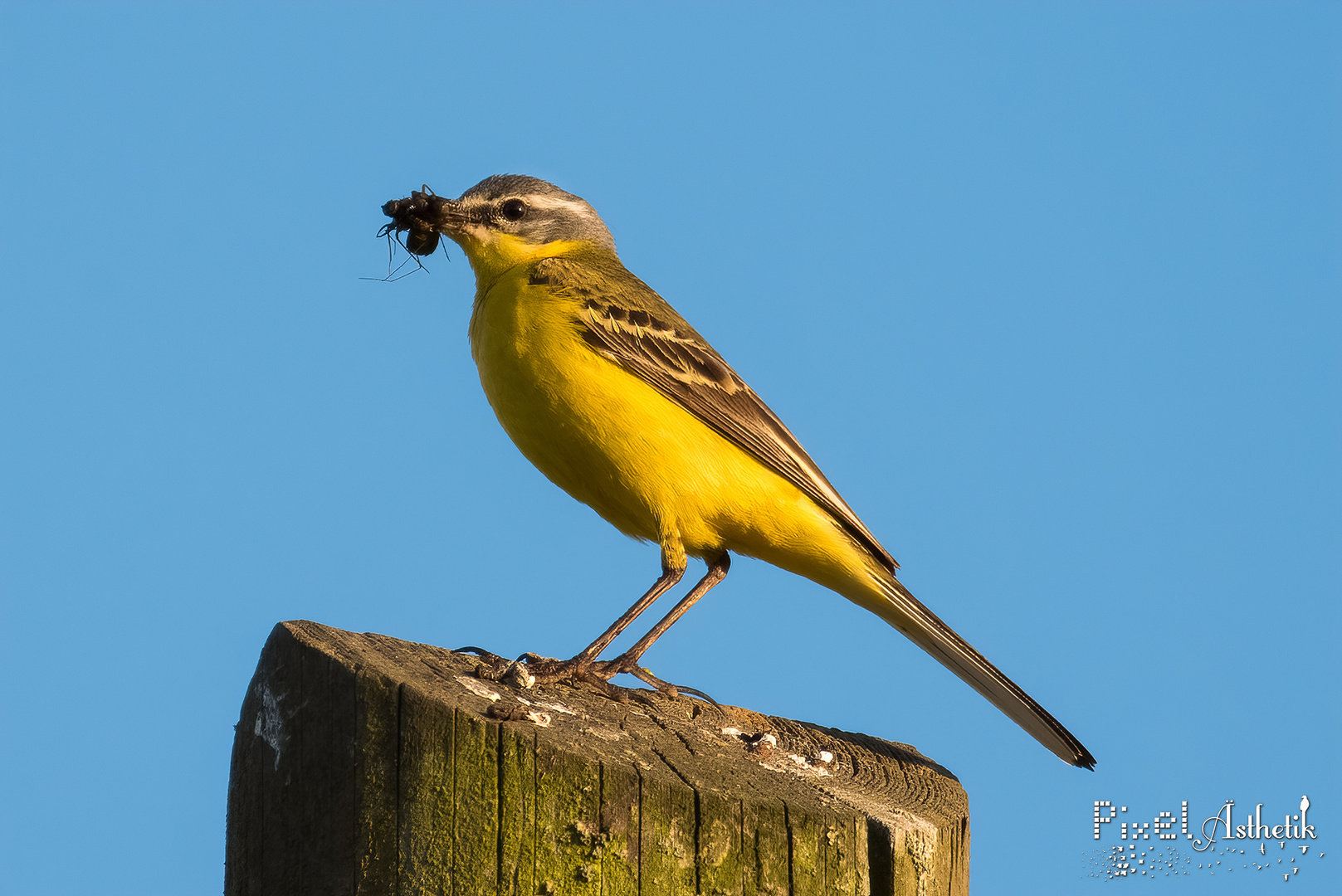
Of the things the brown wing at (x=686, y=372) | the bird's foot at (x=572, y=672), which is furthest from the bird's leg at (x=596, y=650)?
the brown wing at (x=686, y=372)

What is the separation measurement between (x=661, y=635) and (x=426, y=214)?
338 cm

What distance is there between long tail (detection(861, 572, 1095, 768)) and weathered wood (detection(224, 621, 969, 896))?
2.47 meters

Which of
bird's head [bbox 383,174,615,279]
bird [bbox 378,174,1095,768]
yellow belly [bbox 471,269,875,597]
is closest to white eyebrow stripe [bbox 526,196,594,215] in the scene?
bird's head [bbox 383,174,615,279]

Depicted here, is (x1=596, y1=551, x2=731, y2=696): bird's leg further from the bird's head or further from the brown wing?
the bird's head

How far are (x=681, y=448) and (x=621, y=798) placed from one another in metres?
3.30

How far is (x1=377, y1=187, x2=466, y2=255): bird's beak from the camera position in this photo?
8.05 metres

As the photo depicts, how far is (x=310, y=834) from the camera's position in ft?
13.0

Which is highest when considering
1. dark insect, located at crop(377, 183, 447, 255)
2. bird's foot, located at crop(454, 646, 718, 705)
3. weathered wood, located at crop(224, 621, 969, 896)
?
dark insect, located at crop(377, 183, 447, 255)

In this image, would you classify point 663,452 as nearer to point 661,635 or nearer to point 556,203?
point 661,635

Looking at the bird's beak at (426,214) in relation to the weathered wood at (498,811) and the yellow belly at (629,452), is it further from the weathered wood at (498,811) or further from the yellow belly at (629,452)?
the weathered wood at (498,811)

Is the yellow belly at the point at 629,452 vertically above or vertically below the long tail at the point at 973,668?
above

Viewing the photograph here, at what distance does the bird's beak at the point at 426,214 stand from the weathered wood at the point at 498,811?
436 cm

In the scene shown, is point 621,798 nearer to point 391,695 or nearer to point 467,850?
point 467,850

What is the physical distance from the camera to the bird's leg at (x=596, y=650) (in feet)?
19.7
